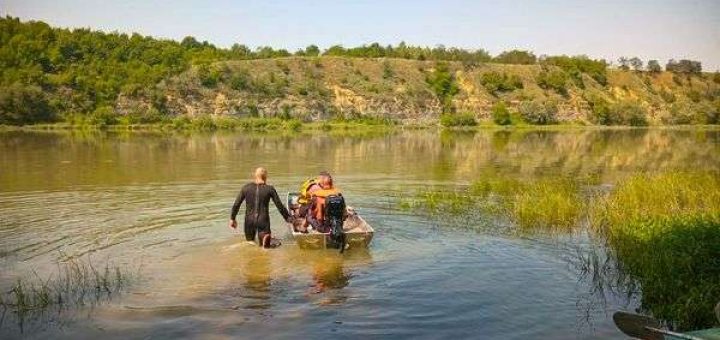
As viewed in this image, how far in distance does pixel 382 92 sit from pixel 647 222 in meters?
110

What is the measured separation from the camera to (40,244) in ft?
48.4

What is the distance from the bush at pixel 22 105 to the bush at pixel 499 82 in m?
83.0

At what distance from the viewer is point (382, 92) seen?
12269 centimetres

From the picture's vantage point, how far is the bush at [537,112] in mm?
115188

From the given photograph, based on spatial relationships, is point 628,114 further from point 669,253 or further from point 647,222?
point 669,253

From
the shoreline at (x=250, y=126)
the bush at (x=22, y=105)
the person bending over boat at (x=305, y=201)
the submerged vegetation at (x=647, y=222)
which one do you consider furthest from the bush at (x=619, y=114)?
the person bending over boat at (x=305, y=201)

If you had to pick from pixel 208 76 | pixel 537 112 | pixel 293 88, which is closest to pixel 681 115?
pixel 537 112

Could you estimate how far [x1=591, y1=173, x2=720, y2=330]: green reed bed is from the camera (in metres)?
9.41

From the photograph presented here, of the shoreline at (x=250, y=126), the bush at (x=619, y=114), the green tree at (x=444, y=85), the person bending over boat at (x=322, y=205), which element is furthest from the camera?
the green tree at (x=444, y=85)

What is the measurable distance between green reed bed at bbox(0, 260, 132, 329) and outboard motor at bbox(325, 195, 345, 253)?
4.27 m

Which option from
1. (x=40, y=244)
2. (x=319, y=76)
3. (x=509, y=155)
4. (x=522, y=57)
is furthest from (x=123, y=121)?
(x=522, y=57)

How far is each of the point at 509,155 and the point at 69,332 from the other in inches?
1517

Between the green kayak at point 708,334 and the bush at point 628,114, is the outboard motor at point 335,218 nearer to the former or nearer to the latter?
the green kayak at point 708,334

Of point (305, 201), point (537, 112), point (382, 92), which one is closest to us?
point (305, 201)
